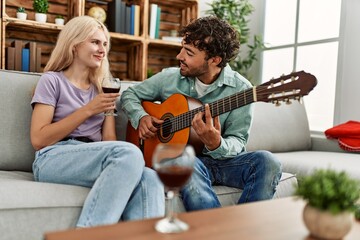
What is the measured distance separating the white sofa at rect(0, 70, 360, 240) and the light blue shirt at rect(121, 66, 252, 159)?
5.8 inches

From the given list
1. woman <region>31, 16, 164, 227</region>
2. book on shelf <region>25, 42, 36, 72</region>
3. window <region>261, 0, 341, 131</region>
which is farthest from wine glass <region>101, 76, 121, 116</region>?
window <region>261, 0, 341, 131</region>

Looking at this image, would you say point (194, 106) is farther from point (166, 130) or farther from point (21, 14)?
point (21, 14)

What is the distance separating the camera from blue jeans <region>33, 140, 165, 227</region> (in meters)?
1.33

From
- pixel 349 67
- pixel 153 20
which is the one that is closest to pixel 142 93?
pixel 153 20

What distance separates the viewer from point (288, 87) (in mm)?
1420

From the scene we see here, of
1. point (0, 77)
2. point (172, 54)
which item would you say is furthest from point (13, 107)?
point (172, 54)

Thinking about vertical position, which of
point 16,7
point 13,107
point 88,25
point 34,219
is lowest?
point 34,219

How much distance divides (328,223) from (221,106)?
0.83 metres

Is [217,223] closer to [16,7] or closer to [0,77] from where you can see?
[0,77]

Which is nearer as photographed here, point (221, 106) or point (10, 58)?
point (221, 106)

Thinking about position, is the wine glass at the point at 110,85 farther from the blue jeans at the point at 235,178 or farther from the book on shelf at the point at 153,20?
the book on shelf at the point at 153,20

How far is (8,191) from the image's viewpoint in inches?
53.2

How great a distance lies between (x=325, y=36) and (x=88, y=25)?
7.82 feet

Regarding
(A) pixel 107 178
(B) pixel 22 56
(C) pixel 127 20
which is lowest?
(A) pixel 107 178
